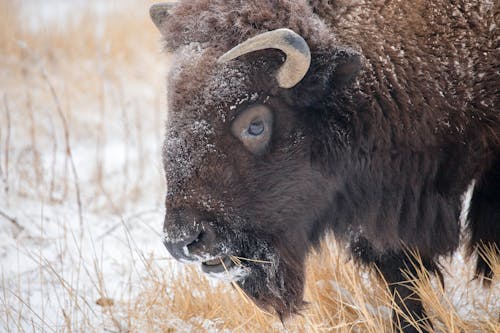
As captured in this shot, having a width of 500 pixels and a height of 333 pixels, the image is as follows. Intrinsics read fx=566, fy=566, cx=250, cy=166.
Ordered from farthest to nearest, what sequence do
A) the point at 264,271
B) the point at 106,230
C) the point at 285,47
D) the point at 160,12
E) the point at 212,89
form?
the point at 106,230 < the point at 160,12 < the point at 264,271 < the point at 212,89 < the point at 285,47

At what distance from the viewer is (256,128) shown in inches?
107

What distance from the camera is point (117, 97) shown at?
899 cm

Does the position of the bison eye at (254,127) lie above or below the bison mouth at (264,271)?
above

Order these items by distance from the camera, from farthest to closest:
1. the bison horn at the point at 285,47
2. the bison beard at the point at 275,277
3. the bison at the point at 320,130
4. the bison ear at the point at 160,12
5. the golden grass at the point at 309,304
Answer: the bison ear at the point at 160,12, the golden grass at the point at 309,304, the bison beard at the point at 275,277, the bison at the point at 320,130, the bison horn at the point at 285,47

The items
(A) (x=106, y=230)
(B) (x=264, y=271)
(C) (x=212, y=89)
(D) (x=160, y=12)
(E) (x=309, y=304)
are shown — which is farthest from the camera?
(A) (x=106, y=230)

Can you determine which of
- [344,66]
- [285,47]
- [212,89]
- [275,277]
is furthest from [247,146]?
[275,277]

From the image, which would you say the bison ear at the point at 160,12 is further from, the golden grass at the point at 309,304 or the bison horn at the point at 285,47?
the golden grass at the point at 309,304

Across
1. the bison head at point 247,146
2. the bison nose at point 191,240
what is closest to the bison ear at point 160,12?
the bison head at point 247,146

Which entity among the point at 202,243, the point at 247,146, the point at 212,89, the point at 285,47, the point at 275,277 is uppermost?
the point at 285,47

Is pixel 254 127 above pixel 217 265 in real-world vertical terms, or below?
above

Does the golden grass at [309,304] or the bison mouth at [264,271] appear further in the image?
the golden grass at [309,304]

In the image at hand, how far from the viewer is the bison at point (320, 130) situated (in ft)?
8.79

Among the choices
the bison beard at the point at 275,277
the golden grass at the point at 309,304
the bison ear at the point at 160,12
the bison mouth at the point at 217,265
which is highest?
the bison ear at the point at 160,12

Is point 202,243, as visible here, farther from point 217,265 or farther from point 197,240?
point 217,265
